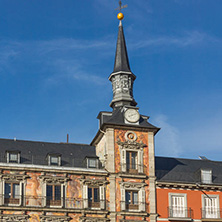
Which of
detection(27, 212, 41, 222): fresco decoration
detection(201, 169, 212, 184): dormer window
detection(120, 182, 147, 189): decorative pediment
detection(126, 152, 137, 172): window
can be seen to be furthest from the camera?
detection(201, 169, 212, 184): dormer window

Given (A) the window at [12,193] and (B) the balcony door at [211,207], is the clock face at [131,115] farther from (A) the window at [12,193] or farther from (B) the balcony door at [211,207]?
(A) the window at [12,193]

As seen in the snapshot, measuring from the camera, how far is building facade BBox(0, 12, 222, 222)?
5941 cm

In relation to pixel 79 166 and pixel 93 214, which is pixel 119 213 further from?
pixel 79 166

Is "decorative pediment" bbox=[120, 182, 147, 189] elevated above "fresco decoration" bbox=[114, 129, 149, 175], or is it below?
below

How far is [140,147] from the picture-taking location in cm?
6438

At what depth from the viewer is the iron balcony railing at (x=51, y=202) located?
58562mm

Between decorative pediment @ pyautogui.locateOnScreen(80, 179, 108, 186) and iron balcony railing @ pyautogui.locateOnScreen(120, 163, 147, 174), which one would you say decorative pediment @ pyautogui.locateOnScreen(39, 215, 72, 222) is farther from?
iron balcony railing @ pyautogui.locateOnScreen(120, 163, 147, 174)

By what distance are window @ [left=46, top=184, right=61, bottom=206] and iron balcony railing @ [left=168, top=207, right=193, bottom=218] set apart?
40.8 feet

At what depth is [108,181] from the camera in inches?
2441

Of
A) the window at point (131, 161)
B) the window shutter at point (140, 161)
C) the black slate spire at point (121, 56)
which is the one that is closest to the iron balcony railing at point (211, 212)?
the window shutter at point (140, 161)

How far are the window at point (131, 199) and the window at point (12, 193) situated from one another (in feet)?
38.6

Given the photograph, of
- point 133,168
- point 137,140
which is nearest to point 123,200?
point 133,168

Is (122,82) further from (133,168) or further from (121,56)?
(133,168)

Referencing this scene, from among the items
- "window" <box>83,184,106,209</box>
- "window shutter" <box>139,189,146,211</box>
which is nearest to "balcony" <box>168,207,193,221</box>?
"window shutter" <box>139,189,146,211</box>
